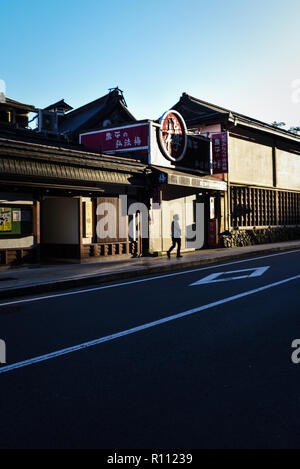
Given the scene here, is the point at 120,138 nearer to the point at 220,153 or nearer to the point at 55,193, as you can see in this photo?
the point at 220,153

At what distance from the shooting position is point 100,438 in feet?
9.52

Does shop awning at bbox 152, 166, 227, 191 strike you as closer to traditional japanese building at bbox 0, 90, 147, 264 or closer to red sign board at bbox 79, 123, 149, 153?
traditional japanese building at bbox 0, 90, 147, 264

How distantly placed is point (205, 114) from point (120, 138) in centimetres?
759

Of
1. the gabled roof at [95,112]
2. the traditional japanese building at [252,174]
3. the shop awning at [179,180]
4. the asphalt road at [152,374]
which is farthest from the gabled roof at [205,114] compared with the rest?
the asphalt road at [152,374]

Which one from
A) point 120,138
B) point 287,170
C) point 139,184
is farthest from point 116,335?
point 287,170

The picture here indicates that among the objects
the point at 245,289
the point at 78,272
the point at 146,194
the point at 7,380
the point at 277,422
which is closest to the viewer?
the point at 277,422

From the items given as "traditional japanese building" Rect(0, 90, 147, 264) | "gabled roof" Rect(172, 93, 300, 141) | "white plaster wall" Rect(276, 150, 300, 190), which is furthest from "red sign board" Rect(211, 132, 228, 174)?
"white plaster wall" Rect(276, 150, 300, 190)

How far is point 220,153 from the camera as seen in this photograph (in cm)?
2256

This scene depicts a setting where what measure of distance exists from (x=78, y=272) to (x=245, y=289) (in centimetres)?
518

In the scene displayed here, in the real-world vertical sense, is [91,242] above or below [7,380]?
above

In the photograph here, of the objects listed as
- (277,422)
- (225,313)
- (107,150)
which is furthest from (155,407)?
(107,150)

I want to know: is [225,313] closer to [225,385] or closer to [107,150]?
[225,385]

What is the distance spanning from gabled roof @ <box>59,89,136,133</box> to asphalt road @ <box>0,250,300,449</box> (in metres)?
26.1

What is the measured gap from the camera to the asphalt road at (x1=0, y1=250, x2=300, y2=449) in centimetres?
298
